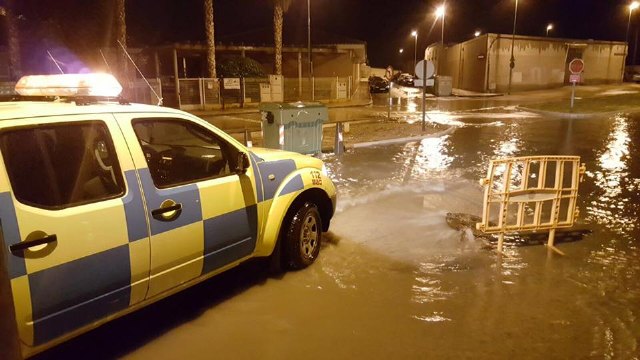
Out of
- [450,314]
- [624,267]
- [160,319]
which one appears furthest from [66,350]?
[624,267]

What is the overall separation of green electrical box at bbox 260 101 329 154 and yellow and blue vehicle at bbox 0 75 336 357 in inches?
253

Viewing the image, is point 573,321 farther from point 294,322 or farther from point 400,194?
point 400,194

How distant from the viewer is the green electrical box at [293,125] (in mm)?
11148

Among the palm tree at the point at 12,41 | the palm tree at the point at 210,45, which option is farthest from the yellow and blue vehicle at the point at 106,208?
the palm tree at the point at 12,41

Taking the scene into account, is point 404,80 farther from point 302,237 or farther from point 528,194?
point 302,237

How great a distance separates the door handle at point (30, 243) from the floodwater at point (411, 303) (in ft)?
3.82

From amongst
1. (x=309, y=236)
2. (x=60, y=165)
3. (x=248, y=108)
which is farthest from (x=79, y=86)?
(x=248, y=108)

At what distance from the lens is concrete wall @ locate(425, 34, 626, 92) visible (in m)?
43.7

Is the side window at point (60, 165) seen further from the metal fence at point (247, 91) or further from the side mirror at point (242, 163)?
the metal fence at point (247, 91)

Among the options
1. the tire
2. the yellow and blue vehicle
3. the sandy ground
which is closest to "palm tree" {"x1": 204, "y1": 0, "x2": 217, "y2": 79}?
the sandy ground

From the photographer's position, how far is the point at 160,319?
4.25 metres

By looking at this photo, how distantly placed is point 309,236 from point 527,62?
4527cm

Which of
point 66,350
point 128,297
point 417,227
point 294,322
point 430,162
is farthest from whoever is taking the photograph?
point 430,162

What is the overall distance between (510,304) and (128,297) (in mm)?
3136
